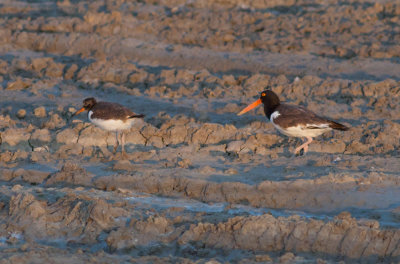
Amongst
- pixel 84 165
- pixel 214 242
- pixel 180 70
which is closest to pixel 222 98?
pixel 180 70

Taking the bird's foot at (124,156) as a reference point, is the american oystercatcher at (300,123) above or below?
above

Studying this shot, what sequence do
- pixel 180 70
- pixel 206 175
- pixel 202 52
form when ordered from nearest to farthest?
pixel 206 175 < pixel 180 70 < pixel 202 52

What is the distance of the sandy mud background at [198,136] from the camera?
6.09m

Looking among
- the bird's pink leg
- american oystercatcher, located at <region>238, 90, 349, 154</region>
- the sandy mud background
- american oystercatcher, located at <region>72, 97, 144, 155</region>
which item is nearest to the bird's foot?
the sandy mud background

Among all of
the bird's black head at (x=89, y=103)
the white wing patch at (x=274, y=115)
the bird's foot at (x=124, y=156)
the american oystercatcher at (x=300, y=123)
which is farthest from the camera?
the bird's black head at (x=89, y=103)

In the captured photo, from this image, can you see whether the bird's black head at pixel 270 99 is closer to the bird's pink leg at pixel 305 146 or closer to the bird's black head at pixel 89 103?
the bird's pink leg at pixel 305 146

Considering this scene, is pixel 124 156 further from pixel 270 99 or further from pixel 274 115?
pixel 270 99

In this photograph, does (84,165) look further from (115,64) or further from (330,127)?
(115,64)

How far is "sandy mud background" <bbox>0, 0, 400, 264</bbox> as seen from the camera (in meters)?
6.09

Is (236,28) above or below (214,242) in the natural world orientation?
above

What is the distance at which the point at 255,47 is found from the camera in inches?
583

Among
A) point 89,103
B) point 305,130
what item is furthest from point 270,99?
point 89,103

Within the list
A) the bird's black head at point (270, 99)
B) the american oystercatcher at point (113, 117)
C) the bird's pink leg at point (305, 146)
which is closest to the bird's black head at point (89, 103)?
the american oystercatcher at point (113, 117)

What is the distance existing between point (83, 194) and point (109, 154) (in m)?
1.91
